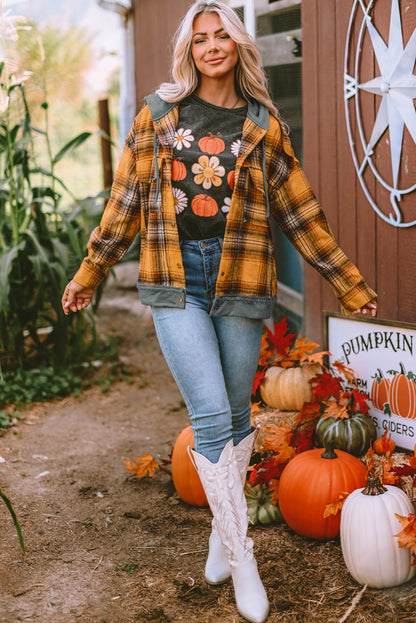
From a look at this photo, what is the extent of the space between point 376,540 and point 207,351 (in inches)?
32.9

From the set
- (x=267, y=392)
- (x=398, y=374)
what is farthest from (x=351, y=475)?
(x=267, y=392)

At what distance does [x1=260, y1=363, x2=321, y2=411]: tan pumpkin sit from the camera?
3.20m

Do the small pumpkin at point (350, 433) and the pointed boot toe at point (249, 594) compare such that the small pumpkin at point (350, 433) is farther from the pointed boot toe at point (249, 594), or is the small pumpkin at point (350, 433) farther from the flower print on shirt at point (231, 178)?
the flower print on shirt at point (231, 178)

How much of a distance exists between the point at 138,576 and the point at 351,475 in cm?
86

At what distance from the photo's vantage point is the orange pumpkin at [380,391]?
2957mm

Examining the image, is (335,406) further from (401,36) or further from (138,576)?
(401,36)

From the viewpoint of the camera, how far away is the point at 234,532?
220cm

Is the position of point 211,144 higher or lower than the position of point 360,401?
higher

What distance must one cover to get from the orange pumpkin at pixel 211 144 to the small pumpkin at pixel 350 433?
4.19ft

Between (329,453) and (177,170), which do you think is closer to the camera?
(177,170)

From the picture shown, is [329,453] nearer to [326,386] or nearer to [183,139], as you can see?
[326,386]

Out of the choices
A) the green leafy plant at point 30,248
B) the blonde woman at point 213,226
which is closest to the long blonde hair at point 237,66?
the blonde woman at point 213,226

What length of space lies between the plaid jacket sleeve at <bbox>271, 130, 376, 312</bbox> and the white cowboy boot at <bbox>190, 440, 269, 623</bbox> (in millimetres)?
685

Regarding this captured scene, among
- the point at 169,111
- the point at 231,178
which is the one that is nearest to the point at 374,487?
the point at 231,178
